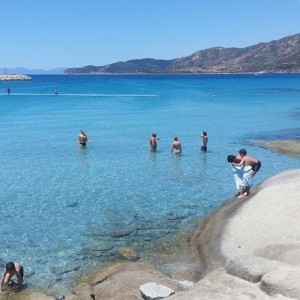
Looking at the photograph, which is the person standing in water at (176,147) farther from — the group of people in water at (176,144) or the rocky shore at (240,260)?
the rocky shore at (240,260)

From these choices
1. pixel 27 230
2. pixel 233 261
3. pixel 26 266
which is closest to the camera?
pixel 233 261

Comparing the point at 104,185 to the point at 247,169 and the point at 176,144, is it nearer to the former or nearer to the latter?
the point at 247,169

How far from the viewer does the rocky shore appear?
1000cm

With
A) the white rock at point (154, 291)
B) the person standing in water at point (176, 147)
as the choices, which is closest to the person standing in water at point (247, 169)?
the white rock at point (154, 291)

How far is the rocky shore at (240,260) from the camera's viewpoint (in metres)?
10.0

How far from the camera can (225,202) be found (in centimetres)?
1912

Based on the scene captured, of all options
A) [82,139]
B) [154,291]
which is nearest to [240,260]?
[154,291]

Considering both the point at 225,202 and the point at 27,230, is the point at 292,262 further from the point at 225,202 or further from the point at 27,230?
the point at 27,230

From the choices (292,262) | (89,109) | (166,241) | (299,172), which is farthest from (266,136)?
(89,109)

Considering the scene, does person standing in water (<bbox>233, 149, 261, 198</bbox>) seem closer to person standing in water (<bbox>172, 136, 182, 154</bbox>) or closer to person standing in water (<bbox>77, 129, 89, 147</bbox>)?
person standing in water (<bbox>172, 136, 182, 154</bbox>)

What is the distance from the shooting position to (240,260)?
11.0 metres

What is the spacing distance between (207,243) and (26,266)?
5.55m

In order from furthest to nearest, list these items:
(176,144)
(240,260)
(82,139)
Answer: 1. (82,139)
2. (176,144)
3. (240,260)

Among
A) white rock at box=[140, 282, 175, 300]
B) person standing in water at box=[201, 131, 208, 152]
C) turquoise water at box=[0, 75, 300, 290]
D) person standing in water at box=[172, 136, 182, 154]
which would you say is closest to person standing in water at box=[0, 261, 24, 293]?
turquoise water at box=[0, 75, 300, 290]
